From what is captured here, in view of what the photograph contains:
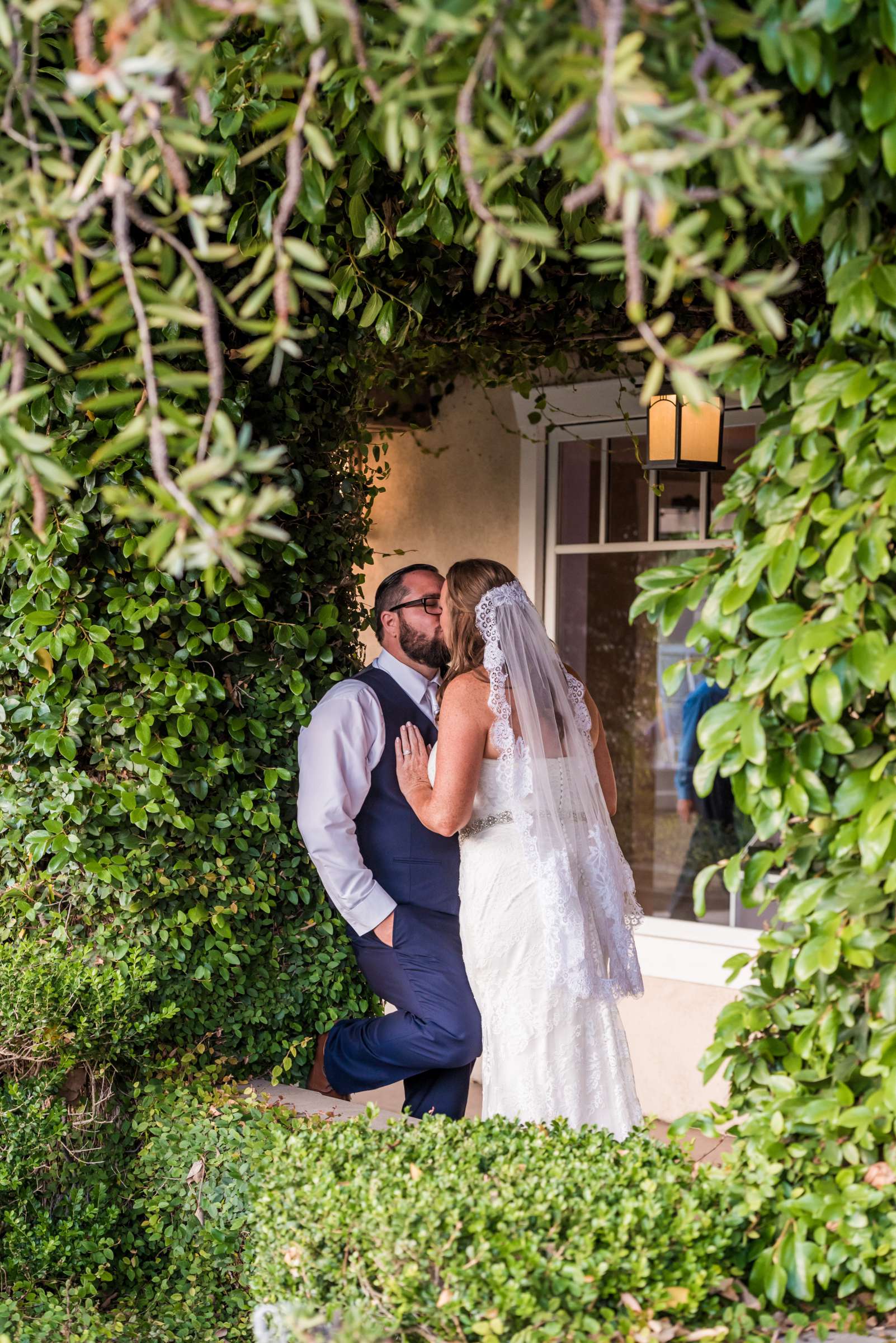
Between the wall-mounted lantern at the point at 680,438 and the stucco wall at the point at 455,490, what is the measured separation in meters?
1.50

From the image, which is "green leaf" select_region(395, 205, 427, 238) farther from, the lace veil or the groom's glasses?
the groom's glasses

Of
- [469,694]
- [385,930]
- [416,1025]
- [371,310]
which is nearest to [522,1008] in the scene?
[416,1025]

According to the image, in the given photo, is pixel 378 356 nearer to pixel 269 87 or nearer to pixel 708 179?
pixel 269 87

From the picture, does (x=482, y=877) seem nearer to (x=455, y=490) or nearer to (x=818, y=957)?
(x=818, y=957)

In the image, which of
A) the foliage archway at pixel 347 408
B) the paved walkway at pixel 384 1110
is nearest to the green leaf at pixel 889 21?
the foliage archway at pixel 347 408

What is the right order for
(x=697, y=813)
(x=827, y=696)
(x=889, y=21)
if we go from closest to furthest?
(x=889, y=21), (x=827, y=696), (x=697, y=813)

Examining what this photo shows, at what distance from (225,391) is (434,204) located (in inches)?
34.2

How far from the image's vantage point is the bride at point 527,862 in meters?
3.37

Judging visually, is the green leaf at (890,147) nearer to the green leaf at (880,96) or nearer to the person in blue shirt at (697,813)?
the green leaf at (880,96)

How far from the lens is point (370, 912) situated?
3.55 m

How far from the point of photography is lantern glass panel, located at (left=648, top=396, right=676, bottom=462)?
159 inches

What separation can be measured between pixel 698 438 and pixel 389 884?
180 cm

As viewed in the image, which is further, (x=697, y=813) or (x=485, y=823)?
(x=697, y=813)

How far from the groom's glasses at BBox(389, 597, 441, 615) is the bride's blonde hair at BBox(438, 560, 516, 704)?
1.07 feet
